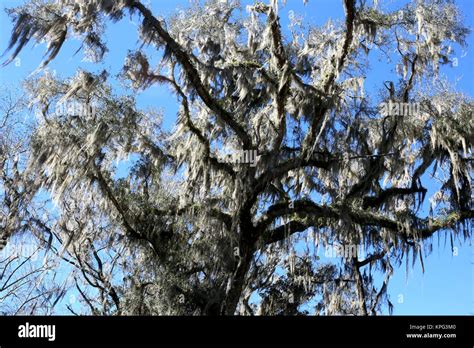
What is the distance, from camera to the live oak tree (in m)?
9.25

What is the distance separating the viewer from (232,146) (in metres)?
10.4

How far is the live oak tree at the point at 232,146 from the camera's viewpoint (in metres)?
9.25

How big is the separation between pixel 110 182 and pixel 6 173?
10.4ft

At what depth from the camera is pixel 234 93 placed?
32.3ft

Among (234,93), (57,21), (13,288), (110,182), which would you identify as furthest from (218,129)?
(13,288)
